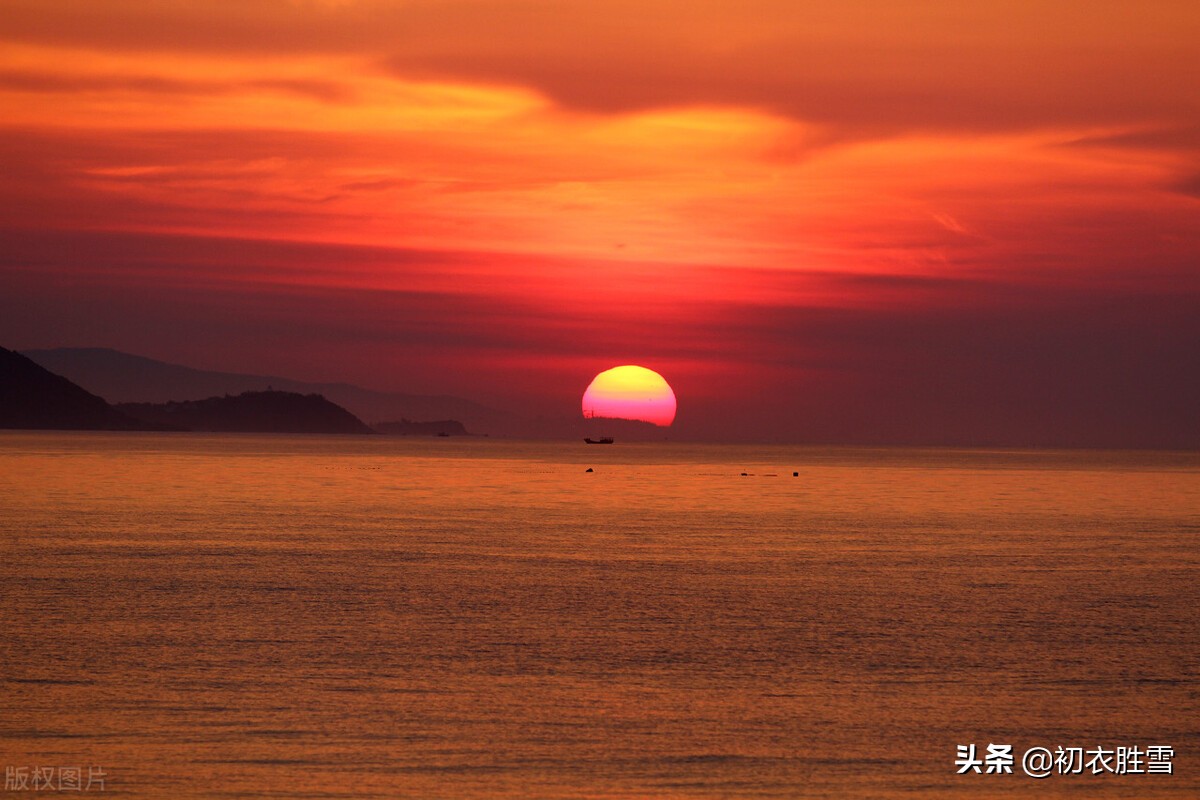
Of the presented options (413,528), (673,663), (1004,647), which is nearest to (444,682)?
(673,663)

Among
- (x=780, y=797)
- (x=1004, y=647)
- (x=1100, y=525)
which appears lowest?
(x=780, y=797)

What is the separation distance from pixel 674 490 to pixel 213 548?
8427 cm

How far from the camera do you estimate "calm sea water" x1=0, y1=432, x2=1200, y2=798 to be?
75.8 ft

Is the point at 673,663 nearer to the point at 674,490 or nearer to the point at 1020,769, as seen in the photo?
the point at 1020,769

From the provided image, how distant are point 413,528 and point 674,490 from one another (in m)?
66.1

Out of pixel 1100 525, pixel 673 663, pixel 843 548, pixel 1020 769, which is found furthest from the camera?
pixel 1100 525

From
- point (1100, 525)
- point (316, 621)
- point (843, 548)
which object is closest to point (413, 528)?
point (843, 548)

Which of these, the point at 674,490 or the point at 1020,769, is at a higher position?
the point at 674,490

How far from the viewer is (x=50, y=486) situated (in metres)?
125

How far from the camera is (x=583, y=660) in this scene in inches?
1310

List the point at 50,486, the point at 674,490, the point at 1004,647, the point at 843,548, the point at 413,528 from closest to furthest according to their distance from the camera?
the point at 1004,647 < the point at 843,548 < the point at 413,528 < the point at 50,486 < the point at 674,490

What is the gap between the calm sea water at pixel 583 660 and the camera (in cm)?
2309

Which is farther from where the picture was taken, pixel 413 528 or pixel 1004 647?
pixel 413 528

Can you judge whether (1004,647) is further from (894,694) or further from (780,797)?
(780,797)
